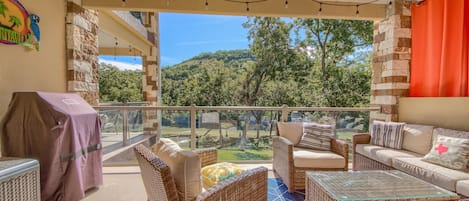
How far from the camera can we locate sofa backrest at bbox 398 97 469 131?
2.82 metres

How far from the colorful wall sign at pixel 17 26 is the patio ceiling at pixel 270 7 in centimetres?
103

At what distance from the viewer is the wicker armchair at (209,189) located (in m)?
1.38

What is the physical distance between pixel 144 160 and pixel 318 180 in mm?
1346

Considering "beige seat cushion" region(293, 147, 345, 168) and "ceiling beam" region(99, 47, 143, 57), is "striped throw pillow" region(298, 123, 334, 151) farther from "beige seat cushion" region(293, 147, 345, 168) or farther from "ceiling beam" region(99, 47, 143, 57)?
"ceiling beam" region(99, 47, 143, 57)

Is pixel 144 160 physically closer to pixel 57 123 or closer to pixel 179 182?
pixel 179 182

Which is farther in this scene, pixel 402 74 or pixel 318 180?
pixel 402 74

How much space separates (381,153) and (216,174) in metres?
2.08

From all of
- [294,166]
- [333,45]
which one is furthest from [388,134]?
[333,45]

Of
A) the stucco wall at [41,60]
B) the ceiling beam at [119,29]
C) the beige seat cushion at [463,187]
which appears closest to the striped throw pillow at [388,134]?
the beige seat cushion at [463,187]

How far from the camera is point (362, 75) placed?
9.16 metres

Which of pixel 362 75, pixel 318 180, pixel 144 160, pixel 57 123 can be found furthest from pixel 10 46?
pixel 362 75

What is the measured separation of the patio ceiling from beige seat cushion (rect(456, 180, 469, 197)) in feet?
9.28

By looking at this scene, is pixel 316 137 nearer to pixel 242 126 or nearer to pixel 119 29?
pixel 242 126

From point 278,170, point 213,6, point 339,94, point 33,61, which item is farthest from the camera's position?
point 339,94
